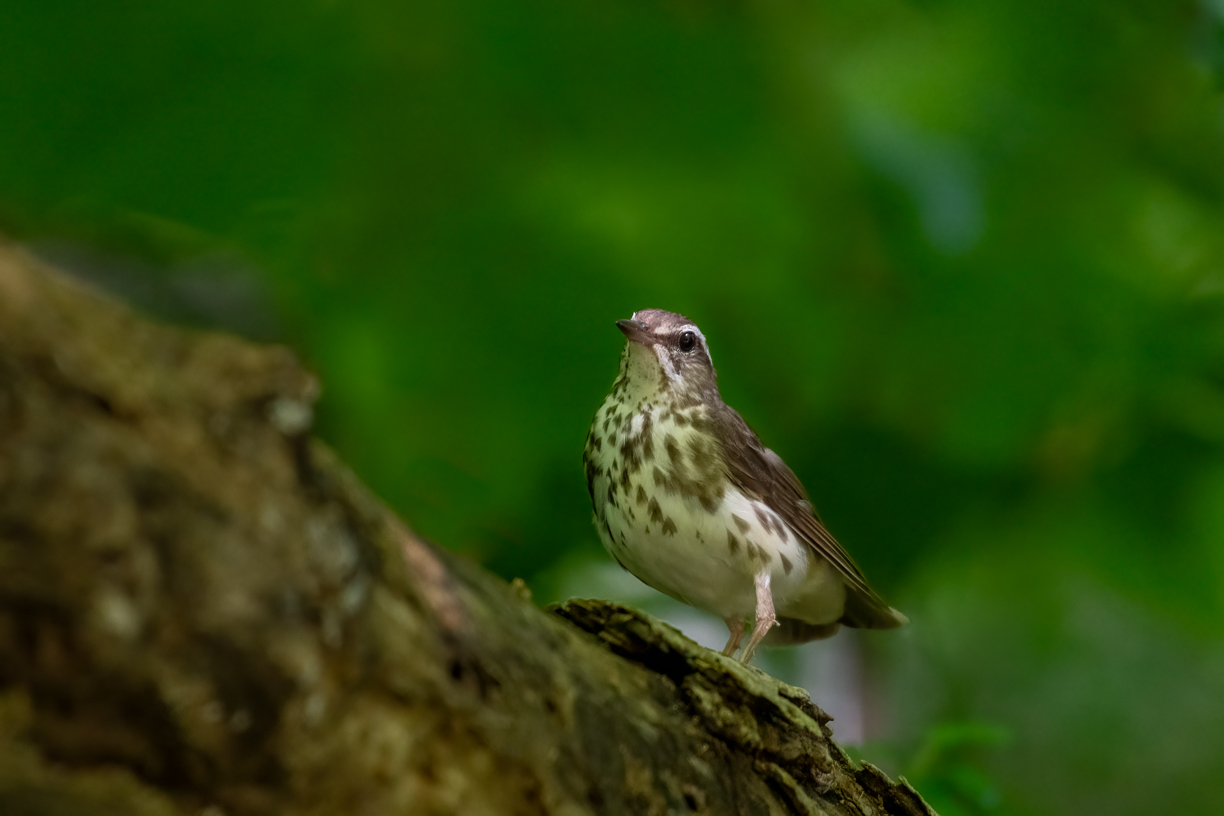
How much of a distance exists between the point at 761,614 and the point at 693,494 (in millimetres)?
384

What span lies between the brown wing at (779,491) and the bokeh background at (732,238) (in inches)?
9.0

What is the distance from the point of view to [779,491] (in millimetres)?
3207

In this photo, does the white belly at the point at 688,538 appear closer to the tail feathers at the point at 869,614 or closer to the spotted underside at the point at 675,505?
the spotted underside at the point at 675,505

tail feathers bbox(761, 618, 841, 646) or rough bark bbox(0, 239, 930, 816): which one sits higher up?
rough bark bbox(0, 239, 930, 816)

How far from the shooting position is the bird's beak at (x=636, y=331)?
2893 millimetres

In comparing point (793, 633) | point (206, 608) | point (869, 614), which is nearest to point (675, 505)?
point (869, 614)

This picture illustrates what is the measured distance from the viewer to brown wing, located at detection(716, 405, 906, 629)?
3.12 meters

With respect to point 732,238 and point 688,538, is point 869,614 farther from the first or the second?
point 732,238

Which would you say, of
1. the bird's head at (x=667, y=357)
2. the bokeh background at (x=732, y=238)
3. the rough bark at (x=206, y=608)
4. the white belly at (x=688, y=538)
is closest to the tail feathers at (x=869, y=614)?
the white belly at (x=688, y=538)

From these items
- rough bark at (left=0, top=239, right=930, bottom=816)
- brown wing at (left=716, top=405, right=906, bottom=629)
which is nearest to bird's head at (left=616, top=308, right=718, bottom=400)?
brown wing at (left=716, top=405, right=906, bottom=629)

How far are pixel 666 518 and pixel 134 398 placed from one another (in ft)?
7.03

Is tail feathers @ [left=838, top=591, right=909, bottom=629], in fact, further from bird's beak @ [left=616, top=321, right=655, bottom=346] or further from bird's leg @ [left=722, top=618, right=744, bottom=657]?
bird's beak @ [left=616, top=321, right=655, bottom=346]

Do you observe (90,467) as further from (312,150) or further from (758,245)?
(758,245)

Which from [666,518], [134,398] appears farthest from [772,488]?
[134,398]
